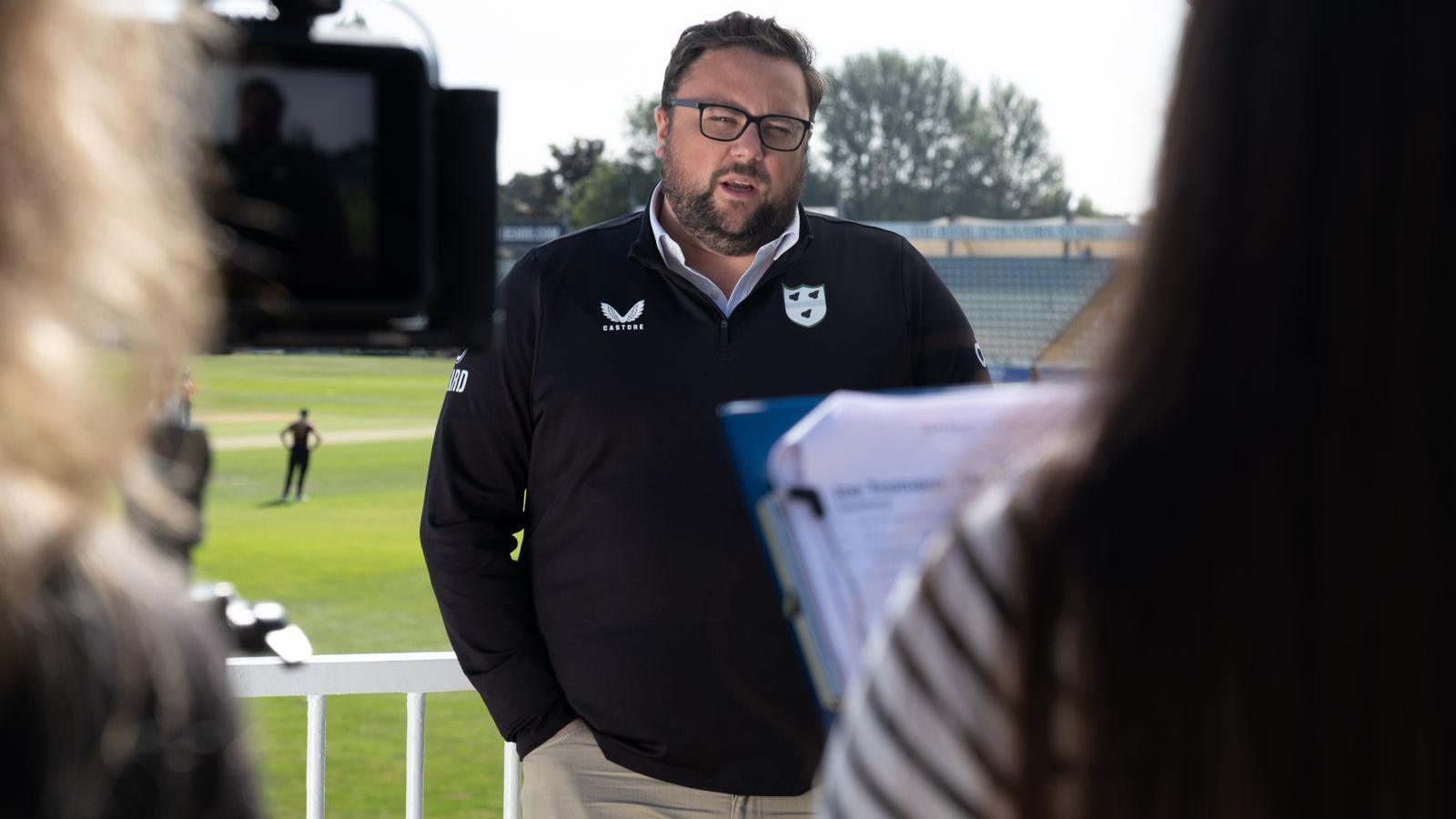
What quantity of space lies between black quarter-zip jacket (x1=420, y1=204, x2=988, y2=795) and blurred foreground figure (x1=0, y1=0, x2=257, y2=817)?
1.77 m

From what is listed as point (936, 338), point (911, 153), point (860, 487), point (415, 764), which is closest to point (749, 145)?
point (936, 338)

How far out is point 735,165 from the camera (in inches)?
106

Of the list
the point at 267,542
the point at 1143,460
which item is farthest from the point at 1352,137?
the point at 267,542

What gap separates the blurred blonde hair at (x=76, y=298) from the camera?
59 cm

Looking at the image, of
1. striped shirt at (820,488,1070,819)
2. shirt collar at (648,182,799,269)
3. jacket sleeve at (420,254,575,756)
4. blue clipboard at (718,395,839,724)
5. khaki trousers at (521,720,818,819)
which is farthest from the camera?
shirt collar at (648,182,799,269)

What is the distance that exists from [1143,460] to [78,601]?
0.47 m

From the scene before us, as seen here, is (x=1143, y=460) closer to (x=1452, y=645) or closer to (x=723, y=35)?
(x=1452, y=645)

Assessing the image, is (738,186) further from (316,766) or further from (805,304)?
(316,766)

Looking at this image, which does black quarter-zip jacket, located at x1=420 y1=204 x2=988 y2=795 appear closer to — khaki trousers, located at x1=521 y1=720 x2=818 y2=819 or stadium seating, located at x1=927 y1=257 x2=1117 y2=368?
khaki trousers, located at x1=521 y1=720 x2=818 y2=819

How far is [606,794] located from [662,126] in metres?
1.31

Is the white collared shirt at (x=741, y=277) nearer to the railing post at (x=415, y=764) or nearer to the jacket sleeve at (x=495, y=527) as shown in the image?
the jacket sleeve at (x=495, y=527)

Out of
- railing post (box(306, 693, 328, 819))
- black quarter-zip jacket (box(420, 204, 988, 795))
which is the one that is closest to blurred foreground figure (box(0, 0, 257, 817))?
black quarter-zip jacket (box(420, 204, 988, 795))

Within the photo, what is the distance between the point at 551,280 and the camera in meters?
2.65

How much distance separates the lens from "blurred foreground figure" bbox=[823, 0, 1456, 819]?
0.64 m
